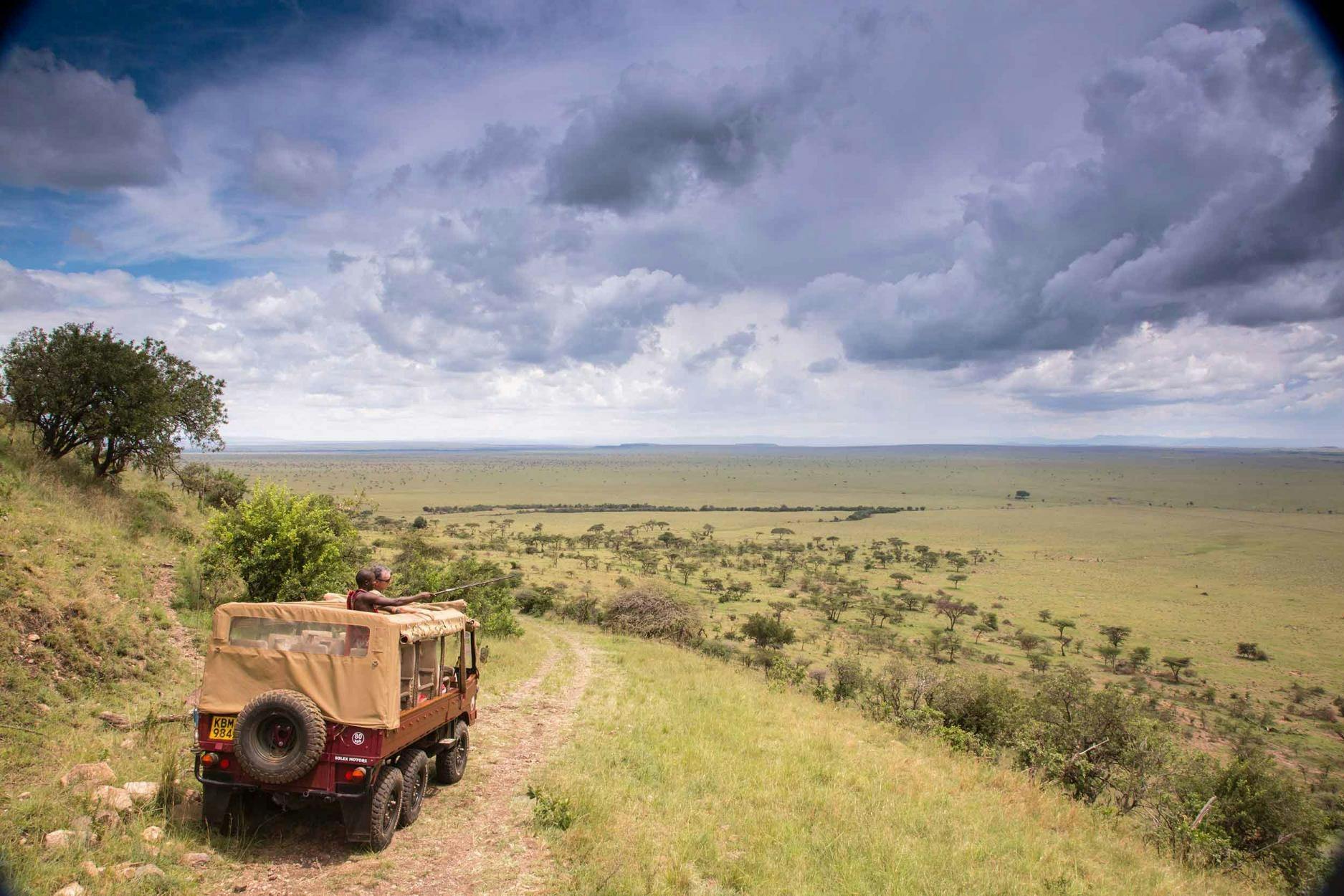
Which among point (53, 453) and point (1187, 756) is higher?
point (53, 453)

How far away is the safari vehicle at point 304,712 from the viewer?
764cm

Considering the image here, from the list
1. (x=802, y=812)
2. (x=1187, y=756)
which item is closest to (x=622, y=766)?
(x=802, y=812)

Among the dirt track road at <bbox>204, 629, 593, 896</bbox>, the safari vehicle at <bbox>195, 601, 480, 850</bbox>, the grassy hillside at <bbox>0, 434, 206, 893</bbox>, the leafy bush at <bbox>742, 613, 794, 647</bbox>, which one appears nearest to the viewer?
the grassy hillside at <bbox>0, 434, 206, 893</bbox>

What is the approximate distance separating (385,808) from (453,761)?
282 cm

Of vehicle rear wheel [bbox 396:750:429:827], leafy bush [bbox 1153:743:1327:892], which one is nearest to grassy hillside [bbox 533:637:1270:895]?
vehicle rear wheel [bbox 396:750:429:827]

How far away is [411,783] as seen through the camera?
890 cm

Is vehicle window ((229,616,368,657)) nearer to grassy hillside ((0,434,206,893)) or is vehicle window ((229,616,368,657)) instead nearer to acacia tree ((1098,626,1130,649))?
grassy hillside ((0,434,206,893))

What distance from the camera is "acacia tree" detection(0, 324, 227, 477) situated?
833 inches

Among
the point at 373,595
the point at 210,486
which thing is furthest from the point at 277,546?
the point at 210,486

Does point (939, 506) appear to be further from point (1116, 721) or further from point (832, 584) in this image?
point (1116, 721)

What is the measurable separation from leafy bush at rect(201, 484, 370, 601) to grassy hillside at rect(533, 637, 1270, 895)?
8566mm

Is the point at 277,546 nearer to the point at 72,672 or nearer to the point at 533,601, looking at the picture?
the point at 72,672

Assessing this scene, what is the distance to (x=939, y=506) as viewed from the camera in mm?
161875

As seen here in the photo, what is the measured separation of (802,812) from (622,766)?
342cm
